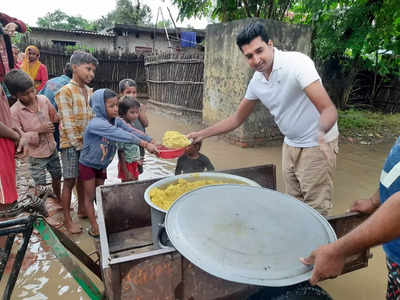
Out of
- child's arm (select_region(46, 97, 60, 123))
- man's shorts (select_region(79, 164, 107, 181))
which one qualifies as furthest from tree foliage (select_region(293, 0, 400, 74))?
man's shorts (select_region(79, 164, 107, 181))

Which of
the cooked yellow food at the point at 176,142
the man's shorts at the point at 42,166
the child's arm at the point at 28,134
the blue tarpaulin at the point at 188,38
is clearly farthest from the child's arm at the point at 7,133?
the blue tarpaulin at the point at 188,38

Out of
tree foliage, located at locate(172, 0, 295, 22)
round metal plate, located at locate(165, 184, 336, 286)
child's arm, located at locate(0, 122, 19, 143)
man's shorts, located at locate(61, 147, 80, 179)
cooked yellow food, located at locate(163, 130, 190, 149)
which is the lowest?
man's shorts, located at locate(61, 147, 80, 179)

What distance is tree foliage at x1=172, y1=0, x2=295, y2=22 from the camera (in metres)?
6.66

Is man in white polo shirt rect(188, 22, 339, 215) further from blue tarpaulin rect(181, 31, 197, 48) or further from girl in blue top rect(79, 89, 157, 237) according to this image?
blue tarpaulin rect(181, 31, 197, 48)

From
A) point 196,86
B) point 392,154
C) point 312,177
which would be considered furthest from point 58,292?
point 196,86

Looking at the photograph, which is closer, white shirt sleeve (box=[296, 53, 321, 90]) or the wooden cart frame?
the wooden cart frame

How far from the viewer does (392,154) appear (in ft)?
3.76

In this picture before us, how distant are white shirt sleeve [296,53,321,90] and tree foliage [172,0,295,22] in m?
5.40

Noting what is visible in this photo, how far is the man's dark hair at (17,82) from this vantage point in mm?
2484

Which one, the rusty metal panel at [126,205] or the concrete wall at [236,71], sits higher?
the concrete wall at [236,71]

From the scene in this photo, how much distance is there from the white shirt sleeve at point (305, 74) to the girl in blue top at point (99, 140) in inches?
54.3

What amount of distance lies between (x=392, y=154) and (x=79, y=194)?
3122 millimetres

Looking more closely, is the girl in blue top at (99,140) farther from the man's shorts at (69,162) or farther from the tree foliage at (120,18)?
the tree foliage at (120,18)

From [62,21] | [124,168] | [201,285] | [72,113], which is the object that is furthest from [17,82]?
[62,21]
